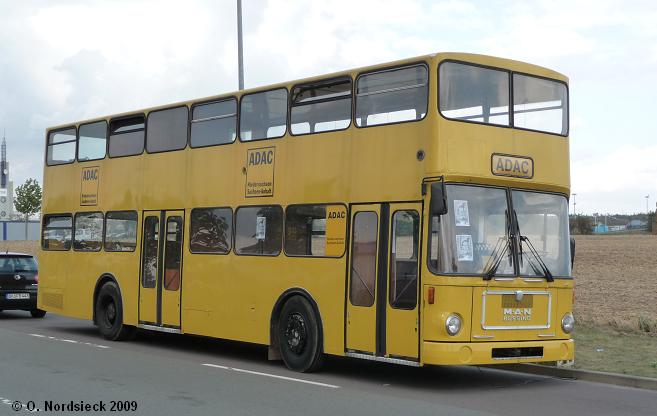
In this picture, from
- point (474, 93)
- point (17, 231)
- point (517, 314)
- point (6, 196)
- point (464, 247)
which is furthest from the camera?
point (17, 231)

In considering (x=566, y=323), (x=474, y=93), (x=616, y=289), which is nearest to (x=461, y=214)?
(x=474, y=93)

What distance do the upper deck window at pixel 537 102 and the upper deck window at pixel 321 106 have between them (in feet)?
7.25

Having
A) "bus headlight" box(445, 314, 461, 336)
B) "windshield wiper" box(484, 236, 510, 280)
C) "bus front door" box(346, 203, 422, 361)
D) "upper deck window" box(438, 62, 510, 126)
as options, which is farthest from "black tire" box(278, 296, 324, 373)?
"upper deck window" box(438, 62, 510, 126)

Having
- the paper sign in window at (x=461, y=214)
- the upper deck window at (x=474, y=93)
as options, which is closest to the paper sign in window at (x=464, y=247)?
the paper sign in window at (x=461, y=214)

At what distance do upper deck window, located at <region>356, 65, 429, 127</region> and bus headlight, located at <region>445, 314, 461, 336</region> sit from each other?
2.45 metres

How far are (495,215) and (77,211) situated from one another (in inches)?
395

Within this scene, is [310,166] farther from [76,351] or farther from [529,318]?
[76,351]

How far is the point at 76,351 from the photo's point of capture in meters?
15.7

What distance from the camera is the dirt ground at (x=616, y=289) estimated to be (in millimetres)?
19375

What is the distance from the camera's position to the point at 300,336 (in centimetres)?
1357

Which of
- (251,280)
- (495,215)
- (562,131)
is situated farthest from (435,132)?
(251,280)

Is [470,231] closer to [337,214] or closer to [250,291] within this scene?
[337,214]

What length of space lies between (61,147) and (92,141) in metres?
1.27

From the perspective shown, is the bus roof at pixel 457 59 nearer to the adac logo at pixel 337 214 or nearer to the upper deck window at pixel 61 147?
the adac logo at pixel 337 214
